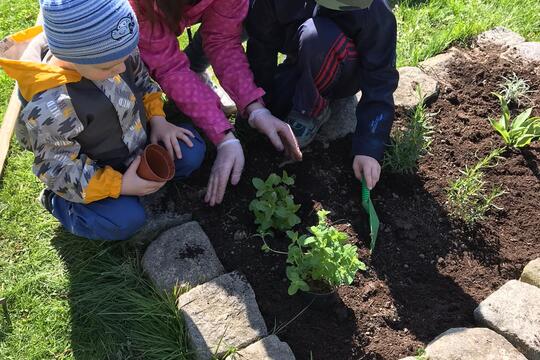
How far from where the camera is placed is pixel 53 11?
68.7 inches

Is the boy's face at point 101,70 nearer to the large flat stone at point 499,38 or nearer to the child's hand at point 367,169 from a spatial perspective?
the child's hand at point 367,169

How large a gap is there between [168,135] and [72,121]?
1.58 feet

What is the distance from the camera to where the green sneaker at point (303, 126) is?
2.58 m

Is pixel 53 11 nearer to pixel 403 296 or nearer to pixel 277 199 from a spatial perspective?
pixel 277 199

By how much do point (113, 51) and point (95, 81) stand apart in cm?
25

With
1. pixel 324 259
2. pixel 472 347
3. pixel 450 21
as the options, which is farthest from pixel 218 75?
pixel 450 21

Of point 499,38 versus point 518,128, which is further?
point 499,38

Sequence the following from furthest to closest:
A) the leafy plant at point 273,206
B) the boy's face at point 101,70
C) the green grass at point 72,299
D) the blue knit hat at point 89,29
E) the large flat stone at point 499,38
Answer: the large flat stone at point 499,38
the leafy plant at point 273,206
the green grass at point 72,299
the boy's face at point 101,70
the blue knit hat at point 89,29

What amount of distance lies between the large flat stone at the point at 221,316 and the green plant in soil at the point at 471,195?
3.23 ft

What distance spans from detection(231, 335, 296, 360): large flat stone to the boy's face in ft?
3.54

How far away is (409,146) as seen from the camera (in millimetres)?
2527

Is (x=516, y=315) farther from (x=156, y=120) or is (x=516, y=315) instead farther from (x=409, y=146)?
(x=156, y=120)

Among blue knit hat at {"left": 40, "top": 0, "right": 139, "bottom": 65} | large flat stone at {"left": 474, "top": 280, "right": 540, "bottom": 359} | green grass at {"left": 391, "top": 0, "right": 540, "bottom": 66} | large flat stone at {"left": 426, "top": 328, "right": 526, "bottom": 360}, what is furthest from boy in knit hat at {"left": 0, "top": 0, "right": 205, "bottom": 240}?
green grass at {"left": 391, "top": 0, "right": 540, "bottom": 66}

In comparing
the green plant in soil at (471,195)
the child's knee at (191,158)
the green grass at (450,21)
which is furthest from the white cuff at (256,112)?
the green grass at (450,21)
